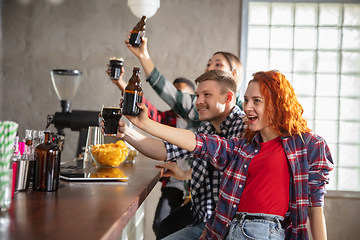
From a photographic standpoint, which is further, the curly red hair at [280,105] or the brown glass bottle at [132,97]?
the curly red hair at [280,105]

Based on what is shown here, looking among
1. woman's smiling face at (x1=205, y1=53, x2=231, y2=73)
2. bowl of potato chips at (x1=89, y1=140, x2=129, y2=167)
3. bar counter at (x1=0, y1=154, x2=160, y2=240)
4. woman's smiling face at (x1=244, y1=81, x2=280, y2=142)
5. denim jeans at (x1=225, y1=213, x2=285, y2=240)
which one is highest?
woman's smiling face at (x1=205, y1=53, x2=231, y2=73)

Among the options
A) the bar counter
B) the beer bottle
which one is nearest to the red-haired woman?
the bar counter

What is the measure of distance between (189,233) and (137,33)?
3.44 ft

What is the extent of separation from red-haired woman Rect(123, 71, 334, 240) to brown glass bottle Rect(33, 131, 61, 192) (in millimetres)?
311

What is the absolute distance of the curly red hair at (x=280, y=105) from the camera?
1485 mm

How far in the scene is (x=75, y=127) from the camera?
2.59m

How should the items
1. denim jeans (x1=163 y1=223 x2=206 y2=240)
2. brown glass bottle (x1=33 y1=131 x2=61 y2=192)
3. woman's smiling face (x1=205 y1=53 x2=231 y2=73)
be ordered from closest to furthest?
1. brown glass bottle (x1=33 y1=131 x2=61 y2=192)
2. denim jeans (x1=163 y1=223 x2=206 y2=240)
3. woman's smiling face (x1=205 y1=53 x2=231 y2=73)

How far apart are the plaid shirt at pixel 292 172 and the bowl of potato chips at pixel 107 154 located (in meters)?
0.49

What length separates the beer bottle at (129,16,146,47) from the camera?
184 centimetres

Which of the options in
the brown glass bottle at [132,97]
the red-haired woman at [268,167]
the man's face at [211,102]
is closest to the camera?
the brown glass bottle at [132,97]

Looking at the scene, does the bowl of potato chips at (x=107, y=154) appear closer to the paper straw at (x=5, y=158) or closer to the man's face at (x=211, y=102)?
the man's face at (x=211, y=102)

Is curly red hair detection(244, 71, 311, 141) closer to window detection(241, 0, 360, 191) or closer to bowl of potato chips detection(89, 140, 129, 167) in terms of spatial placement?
bowl of potato chips detection(89, 140, 129, 167)

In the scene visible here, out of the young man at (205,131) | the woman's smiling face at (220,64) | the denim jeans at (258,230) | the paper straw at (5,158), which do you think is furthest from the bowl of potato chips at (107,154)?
the woman's smiling face at (220,64)

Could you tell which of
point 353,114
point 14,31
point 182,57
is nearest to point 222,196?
point 182,57
